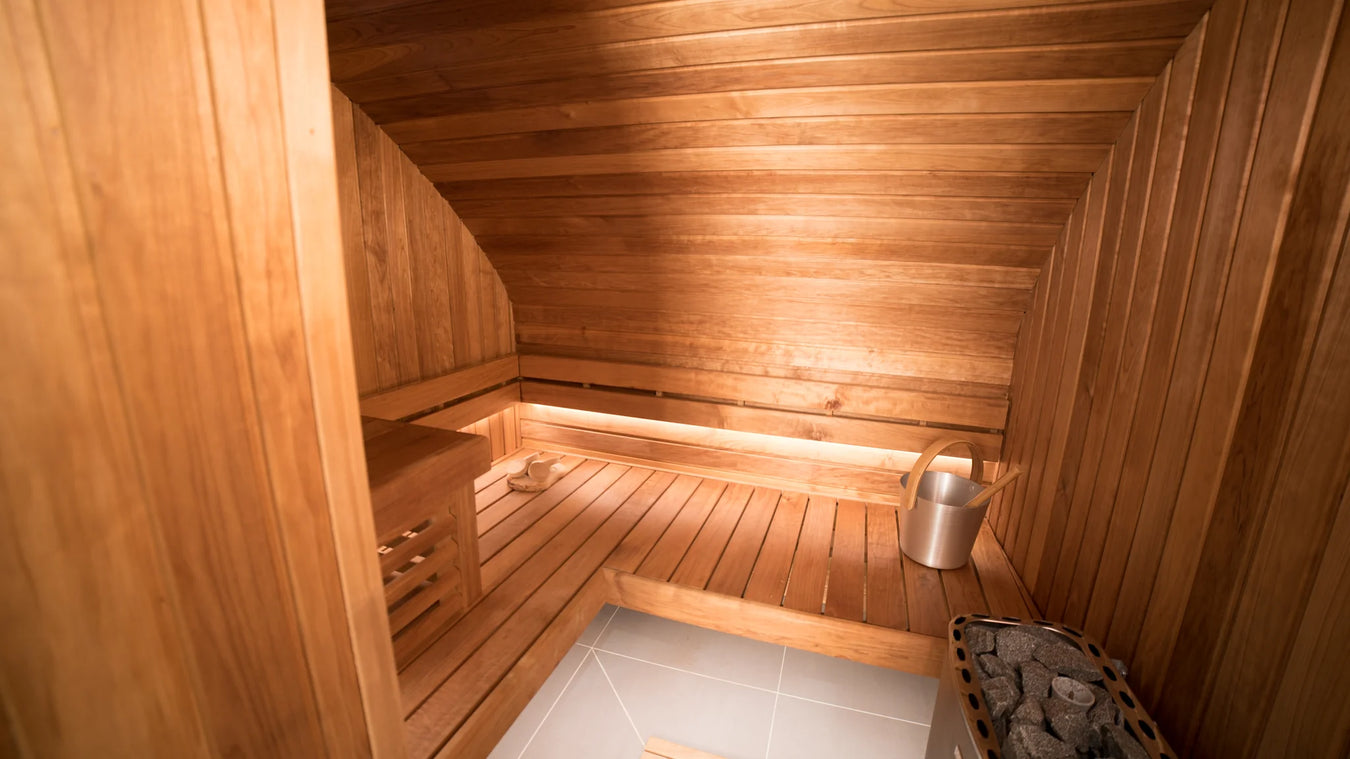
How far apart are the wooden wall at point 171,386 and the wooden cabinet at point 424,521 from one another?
2.09 ft

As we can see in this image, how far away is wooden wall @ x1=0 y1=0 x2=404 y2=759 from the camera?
48 centimetres

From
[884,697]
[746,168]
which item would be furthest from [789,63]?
[884,697]

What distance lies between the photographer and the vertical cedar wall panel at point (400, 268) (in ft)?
7.32

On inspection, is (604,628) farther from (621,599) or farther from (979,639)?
(979,639)

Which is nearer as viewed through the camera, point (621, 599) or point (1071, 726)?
point (1071, 726)

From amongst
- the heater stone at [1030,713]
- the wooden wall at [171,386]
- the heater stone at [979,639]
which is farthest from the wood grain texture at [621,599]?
the wooden wall at [171,386]

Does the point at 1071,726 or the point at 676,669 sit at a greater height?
the point at 1071,726

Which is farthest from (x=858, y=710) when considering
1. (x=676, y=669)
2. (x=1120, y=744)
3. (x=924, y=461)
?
(x=1120, y=744)

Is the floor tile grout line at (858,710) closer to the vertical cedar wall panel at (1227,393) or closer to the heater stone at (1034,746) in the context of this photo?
the vertical cedar wall panel at (1227,393)

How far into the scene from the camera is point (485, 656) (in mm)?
1696

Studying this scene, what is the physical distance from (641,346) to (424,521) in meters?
1.47

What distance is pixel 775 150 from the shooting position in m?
1.92

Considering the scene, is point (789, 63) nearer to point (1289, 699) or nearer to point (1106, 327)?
point (1106, 327)

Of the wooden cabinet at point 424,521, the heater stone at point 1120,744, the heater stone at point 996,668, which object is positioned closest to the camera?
the heater stone at point 1120,744
